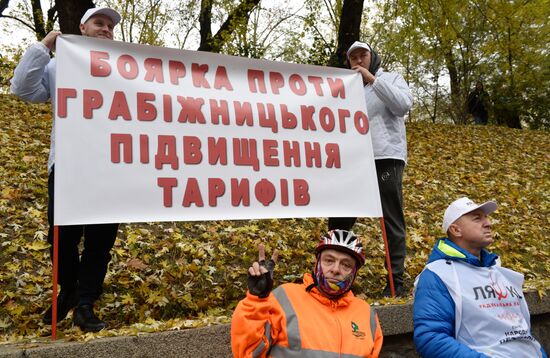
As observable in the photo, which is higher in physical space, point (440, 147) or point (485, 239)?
point (440, 147)

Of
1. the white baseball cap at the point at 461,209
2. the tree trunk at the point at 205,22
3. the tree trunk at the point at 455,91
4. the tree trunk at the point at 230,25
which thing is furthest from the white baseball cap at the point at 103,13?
the tree trunk at the point at 455,91

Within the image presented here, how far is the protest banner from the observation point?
3055 millimetres

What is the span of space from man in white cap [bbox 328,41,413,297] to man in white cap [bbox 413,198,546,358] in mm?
1022

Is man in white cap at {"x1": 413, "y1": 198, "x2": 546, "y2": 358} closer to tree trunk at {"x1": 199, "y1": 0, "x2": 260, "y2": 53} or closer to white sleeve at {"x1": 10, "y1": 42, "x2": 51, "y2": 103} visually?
white sleeve at {"x1": 10, "y1": 42, "x2": 51, "y2": 103}

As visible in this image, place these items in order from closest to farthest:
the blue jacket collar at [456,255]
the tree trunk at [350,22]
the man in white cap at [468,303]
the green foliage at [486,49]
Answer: the man in white cap at [468,303], the blue jacket collar at [456,255], the tree trunk at [350,22], the green foliage at [486,49]

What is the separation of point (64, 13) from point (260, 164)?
24.6ft

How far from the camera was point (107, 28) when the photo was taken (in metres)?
3.42

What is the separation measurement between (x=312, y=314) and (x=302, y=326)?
0.28ft

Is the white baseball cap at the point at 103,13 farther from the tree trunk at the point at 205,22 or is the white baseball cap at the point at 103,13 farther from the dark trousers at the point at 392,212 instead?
the tree trunk at the point at 205,22

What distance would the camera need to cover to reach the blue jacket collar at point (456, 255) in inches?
114

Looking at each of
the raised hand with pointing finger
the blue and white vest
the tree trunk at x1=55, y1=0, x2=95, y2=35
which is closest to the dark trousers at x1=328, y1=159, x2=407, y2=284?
the blue and white vest

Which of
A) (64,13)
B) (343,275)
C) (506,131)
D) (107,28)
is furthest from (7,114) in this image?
(506,131)

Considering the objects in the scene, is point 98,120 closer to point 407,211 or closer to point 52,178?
point 52,178

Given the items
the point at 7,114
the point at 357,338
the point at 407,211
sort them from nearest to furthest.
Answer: the point at 357,338 → the point at 407,211 → the point at 7,114
